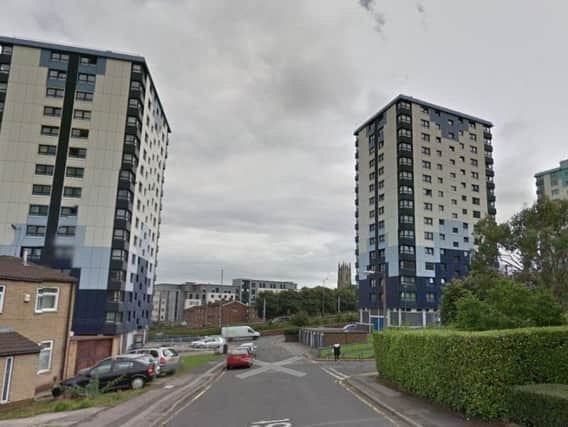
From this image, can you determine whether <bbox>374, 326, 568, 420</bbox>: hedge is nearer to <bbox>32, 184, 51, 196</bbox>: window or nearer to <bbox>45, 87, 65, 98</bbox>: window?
<bbox>32, 184, 51, 196</bbox>: window

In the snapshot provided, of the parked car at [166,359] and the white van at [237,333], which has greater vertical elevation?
the parked car at [166,359]

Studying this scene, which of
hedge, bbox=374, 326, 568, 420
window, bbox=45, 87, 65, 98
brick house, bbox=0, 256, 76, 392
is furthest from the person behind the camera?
window, bbox=45, 87, 65, 98

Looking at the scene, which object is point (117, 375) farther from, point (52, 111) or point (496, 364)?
point (52, 111)

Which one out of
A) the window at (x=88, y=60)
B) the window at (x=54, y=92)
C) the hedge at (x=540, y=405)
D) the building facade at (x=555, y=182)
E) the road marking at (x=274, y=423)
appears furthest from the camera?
the building facade at (x=555, y=182)

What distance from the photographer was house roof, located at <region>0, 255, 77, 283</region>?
20.6 metres

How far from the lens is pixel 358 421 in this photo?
11.5 metres

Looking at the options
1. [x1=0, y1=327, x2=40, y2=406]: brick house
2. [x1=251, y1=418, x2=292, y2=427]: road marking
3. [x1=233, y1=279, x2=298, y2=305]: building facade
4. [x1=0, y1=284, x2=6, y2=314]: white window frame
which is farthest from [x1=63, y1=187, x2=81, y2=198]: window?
[x1=233, y1=279, x2=298, y2=305]: building facade

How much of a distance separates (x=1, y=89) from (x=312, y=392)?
4813cm

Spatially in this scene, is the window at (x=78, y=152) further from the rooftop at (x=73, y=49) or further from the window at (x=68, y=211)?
the rooftop at (x=73, y=49)

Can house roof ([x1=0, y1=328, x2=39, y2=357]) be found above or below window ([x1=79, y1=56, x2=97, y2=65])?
below

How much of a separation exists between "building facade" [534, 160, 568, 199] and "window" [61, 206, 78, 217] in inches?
3248

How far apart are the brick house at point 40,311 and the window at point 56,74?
1216 inches

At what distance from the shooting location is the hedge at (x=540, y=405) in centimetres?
856

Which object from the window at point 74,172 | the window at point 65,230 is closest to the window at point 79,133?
the window at point 74,172
